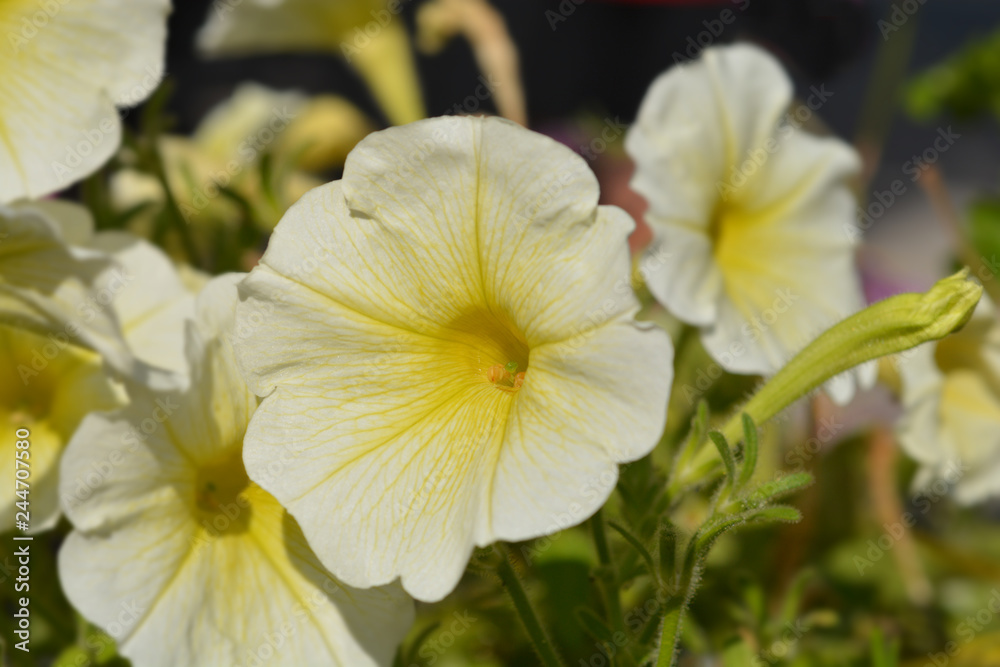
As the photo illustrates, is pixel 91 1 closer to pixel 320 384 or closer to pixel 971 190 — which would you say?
pixel 320 384

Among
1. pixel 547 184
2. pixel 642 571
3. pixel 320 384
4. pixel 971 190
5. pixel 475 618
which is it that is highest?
pixel 547 184

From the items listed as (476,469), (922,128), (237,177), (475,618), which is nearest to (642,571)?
(476,469)

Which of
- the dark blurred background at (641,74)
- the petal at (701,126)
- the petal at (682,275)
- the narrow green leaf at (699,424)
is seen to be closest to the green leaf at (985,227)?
the dark blurred background at (641,74)

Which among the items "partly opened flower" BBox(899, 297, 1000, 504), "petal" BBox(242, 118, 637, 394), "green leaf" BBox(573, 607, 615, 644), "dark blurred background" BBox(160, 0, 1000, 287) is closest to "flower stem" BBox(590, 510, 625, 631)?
"green leaf" BBox(573, 607, 615, 644)

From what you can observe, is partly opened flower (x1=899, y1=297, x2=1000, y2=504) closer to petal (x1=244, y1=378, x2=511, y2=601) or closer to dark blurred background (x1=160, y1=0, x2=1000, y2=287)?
petal (x1=244, y1=378, x2=511, y2=601)

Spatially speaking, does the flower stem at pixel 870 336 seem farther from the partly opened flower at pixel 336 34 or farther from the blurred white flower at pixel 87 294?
the partly opened flower at pixel 336 34
